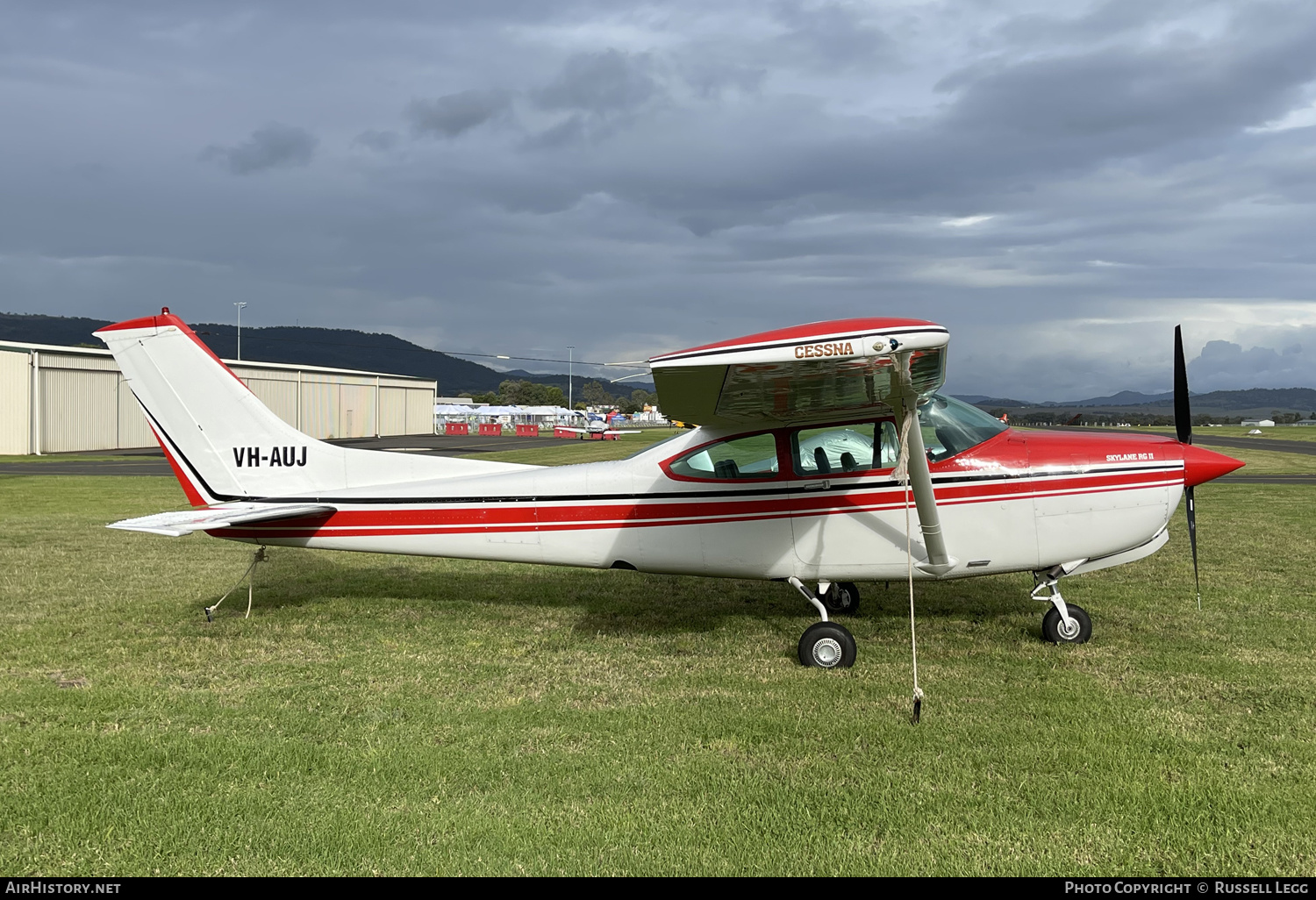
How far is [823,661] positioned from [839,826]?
8.24 ft

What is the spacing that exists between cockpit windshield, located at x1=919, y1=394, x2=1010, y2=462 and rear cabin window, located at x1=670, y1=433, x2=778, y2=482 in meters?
1.25

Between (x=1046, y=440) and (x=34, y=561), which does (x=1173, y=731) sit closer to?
(x=1046, y=440)

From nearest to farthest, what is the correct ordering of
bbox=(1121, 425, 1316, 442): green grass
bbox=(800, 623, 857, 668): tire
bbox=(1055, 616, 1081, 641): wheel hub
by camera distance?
bbox=(800, 623, 857, 668): tire < bbox=(1055, 616, 1081, 641): wheel hub < bbox=(1121, 425, 1316, 442): green grass

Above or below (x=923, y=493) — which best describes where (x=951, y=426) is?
above

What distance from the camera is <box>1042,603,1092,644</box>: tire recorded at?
674 centimetres

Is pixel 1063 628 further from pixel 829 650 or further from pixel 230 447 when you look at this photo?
pixel 230 447

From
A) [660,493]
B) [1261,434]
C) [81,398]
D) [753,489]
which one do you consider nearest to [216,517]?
[660,493]

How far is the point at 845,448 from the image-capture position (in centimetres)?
668

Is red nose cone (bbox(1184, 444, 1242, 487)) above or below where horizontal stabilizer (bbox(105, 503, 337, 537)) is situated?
above

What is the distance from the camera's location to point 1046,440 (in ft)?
21.8

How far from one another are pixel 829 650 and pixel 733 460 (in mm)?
1703

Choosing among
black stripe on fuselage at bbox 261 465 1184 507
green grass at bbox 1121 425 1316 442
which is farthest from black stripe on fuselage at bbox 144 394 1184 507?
green grass at bbox 1121 425 1316 442

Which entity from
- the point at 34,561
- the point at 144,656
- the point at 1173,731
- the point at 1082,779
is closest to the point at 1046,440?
the point at 1173,731

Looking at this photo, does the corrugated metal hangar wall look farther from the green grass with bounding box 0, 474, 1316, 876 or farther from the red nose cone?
the red nose cone
